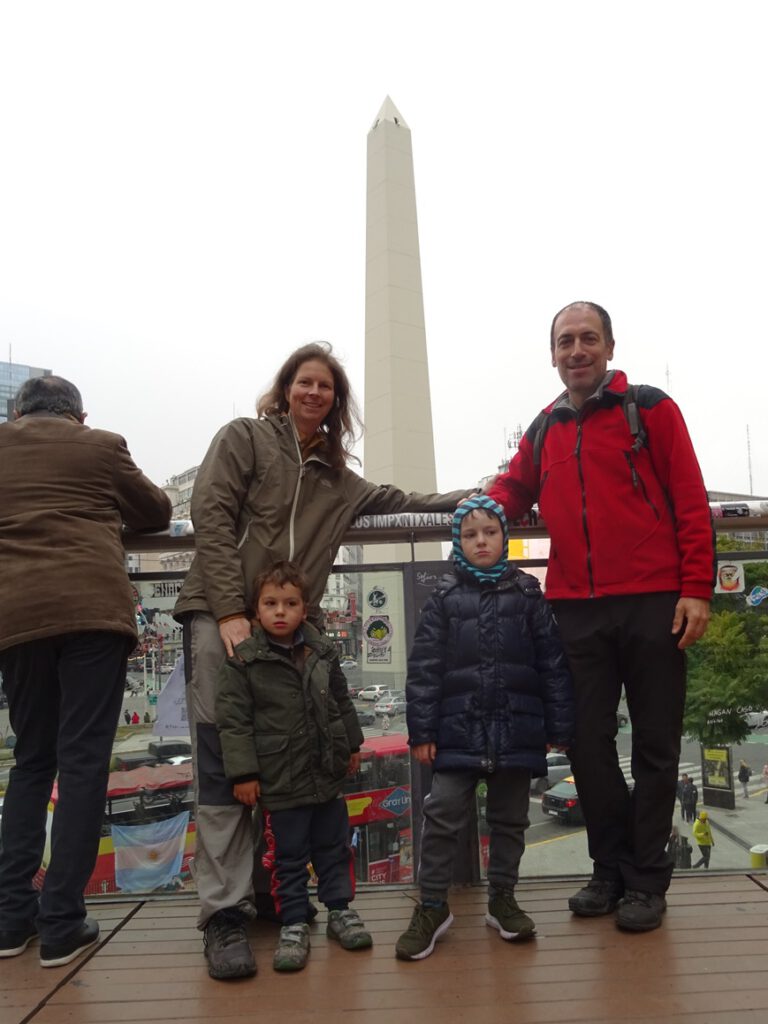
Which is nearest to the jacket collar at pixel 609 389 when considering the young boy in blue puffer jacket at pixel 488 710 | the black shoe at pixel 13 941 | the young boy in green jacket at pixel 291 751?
the young boy in blue puffer jacket at pixel 488 710

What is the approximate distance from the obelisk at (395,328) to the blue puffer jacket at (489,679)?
1528cm

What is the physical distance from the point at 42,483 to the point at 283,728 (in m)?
0.98

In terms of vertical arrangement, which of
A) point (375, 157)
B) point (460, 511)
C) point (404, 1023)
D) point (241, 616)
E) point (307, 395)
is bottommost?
point (404, 1023)

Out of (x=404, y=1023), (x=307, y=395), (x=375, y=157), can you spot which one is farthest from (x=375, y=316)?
(x=404, y=1023)

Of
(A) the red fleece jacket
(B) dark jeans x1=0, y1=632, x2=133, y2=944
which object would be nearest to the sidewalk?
(A) the red fleece jacket

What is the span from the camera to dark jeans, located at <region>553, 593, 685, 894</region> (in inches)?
91.0

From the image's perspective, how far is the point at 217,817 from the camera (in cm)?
222

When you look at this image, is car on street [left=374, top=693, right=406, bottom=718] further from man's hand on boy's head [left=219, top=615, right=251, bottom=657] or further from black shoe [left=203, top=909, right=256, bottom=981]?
black shoe [left=203, top=909, right=256, bottom=981]

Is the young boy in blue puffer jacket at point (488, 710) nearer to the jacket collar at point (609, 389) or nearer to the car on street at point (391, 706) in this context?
the car on street at point (391, 706)

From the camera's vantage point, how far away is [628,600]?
92.2 inches

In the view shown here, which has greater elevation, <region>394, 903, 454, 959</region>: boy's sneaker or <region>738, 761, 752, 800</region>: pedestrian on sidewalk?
<region>738, 761, 752, 800</region>: pedestrian on sidewalk

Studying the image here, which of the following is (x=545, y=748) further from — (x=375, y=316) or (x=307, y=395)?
(x=375, y=316)

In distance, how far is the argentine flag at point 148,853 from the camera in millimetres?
2738

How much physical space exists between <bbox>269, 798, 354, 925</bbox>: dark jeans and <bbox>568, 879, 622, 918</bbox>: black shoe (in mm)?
671
